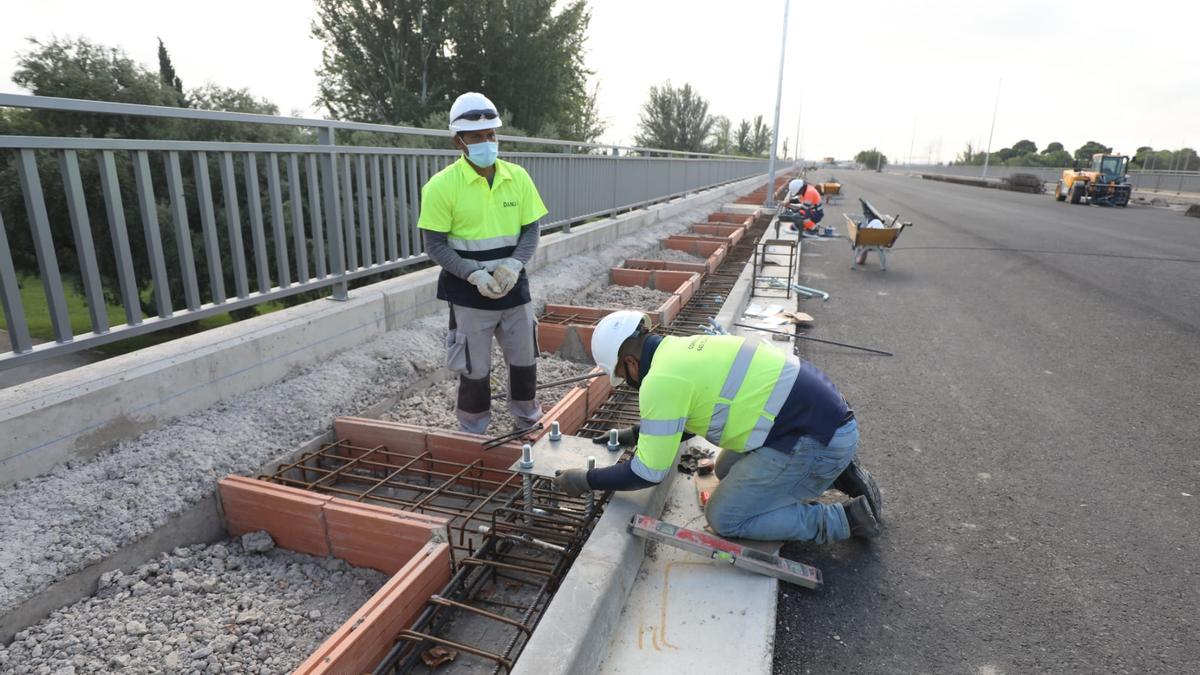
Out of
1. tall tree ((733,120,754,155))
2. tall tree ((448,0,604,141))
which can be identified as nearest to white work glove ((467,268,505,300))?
tall tree ((448,0,604,141))

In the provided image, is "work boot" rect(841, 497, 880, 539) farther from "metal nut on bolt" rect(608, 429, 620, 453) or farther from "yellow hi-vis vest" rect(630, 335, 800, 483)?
"metal nut on bolt" rect(608, 429, 620, 453)

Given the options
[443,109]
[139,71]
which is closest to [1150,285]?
[139,71]

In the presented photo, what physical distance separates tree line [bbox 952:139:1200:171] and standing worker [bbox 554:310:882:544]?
4625 centimetres

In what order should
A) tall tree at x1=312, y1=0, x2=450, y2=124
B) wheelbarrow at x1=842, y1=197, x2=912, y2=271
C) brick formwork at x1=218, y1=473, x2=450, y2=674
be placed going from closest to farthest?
brick formwork at x1=218, y1=473, x2=450, y2=674, wheelbarrow at x1=842, y1=197, x2=912, y2=271, tall tree at x1=312, y1=0, x2=450, y2=124

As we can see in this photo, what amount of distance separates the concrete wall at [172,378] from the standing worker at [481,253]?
114 cm

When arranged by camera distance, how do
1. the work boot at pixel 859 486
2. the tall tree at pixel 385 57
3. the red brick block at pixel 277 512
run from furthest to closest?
the tall tree at pixel 385 57 < the work boot at pixel 859 486 < the red brick block at pixel 277 512

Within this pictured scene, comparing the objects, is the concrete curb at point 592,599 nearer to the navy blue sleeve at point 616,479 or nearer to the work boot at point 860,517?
the navy blue sleeve at point 616,479

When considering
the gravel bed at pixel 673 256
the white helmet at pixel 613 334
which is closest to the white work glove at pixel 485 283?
the white helmet at pixel 613 334

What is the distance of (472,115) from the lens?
3.74 metres

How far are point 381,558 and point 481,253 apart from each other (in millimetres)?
1748

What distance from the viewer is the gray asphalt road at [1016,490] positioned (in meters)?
2.66

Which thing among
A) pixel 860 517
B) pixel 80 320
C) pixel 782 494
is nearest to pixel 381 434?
pixel 782 494

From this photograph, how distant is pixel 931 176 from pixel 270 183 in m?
82.4

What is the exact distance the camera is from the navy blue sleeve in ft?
9.53
